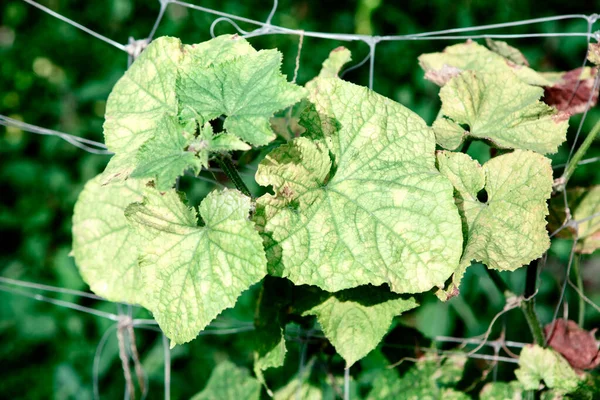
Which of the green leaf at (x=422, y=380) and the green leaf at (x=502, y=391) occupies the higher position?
the green leaf at (x=502, y=391)

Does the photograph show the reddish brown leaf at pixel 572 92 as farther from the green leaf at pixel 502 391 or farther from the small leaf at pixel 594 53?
the green leaf at pixel 502 391

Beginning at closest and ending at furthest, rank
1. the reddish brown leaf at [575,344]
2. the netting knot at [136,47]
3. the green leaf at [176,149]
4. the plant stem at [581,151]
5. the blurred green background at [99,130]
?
the green leaf at [176,149], the plant stem at [581,151], the reddish brown leaf at [575,344], the netting knot at [136,47], the blurred green background at [99,130]

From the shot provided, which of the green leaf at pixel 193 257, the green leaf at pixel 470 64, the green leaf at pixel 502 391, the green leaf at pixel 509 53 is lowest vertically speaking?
the green leaf at pixel 502 391

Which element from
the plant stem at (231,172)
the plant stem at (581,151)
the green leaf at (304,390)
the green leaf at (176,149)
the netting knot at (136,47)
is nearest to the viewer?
the green leaf at (176,149)

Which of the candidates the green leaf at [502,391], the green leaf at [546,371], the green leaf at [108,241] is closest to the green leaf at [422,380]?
the green leaf at [502,391]

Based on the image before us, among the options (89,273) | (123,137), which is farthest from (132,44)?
(89,273)

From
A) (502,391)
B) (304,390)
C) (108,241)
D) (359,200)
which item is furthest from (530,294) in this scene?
(108,241)

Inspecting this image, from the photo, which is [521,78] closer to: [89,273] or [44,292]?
[89,273]
